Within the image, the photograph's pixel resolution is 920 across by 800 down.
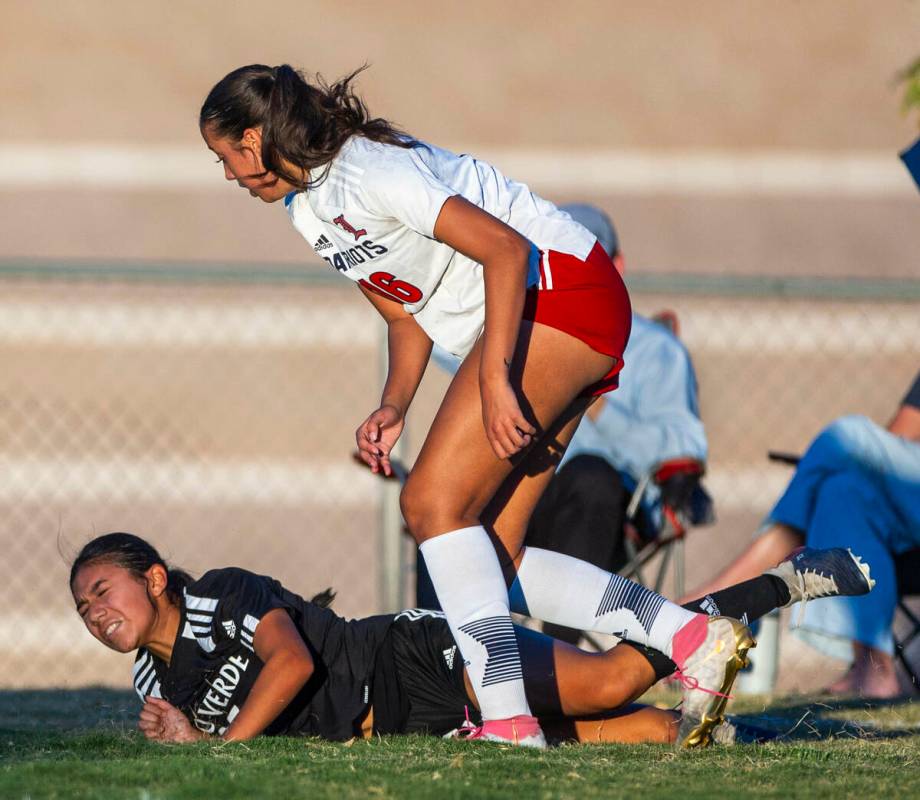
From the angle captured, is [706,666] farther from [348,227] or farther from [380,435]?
[348,227]

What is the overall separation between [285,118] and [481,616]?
113 cm

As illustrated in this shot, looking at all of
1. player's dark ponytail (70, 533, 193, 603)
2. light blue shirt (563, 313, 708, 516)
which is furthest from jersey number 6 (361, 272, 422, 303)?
light blue shirt (563, 313, 708, 516)

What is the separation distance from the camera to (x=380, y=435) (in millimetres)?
3314

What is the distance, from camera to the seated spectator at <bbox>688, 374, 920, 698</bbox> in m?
4.87

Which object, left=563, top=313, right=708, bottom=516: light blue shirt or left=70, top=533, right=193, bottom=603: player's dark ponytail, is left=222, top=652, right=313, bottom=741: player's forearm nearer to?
left=70, top=533, right=193, bottom=603: player's dark ponytail

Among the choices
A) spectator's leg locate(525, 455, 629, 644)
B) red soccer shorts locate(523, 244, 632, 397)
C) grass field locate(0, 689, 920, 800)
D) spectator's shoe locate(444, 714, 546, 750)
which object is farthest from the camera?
spectator's leg locate(525, 455, 629, 644)

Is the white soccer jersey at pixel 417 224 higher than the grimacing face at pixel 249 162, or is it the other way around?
the grimacing face at pixel 249 162

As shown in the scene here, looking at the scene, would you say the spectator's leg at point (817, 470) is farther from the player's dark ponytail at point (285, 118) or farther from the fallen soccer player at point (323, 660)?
the player's dark ponytail at point (285, 118)

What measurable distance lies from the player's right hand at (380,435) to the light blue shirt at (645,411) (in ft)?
6.16

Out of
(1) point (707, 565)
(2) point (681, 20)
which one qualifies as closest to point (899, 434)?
(1) point (707, 565)

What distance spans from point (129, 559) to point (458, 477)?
0.97 m

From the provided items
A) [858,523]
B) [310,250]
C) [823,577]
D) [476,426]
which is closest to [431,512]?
[476,426]

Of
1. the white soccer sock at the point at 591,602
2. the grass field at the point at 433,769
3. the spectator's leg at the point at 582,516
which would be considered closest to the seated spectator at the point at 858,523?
the spectator's leg at the point at 582,516

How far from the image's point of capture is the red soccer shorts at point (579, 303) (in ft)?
10.3
